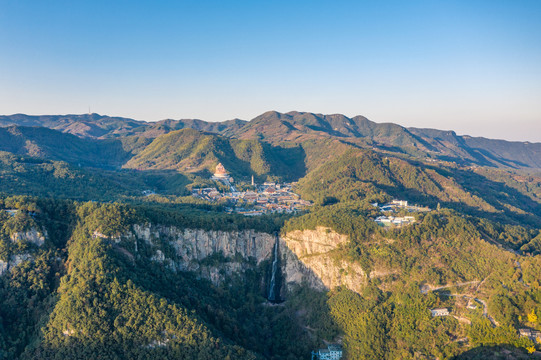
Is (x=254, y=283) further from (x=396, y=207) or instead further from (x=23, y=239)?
(x=396, y=207)

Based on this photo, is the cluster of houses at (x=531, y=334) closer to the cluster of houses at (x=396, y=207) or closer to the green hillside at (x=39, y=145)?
the cluster of houses at (x=396, y=207)

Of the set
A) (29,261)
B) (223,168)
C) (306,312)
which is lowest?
(306,312)

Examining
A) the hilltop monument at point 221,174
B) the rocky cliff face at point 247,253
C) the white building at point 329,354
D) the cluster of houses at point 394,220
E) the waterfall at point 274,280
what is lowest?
the white building at point 329,354

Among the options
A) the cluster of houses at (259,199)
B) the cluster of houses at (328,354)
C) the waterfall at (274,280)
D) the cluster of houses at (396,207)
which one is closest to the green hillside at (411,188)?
the cluster of houses at (396,207)

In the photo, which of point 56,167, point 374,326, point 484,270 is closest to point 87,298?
point 374,326

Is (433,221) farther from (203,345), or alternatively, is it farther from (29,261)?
(29,261)

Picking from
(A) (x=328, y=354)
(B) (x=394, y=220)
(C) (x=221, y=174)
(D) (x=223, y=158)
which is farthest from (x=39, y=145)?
(A) (x=328, y=354)
